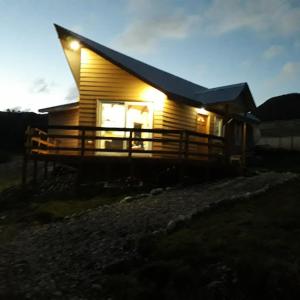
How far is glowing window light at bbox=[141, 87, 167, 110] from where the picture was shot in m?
17.9

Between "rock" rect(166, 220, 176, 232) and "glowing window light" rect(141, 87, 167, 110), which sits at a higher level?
"glowing window light" rect(141, 87, 167, 110)

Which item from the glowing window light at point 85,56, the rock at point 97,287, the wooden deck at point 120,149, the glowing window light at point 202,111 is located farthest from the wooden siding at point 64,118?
the rock at point 97,287

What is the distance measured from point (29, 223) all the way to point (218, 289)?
689cm

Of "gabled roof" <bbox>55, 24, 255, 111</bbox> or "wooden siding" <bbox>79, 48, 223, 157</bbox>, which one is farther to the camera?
"wooden siding" <bbox>79, 48, 223, 157</bbox>

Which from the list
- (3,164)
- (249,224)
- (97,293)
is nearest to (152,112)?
(249,224)

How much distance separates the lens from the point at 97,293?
6.72 m

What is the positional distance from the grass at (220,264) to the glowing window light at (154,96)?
9103 millimetres

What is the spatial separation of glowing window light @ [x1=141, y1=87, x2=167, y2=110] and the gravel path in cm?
544

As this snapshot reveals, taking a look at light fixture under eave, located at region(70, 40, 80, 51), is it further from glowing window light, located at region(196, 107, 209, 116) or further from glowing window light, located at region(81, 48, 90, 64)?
glowing window light, located at region(196, 107, 209, 116)

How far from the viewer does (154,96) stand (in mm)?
17906

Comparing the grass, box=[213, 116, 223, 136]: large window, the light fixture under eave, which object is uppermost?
the light fixture under eave

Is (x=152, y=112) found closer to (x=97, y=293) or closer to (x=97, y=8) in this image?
(x=97, y=8)

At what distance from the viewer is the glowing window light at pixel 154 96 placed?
17891 millimetres

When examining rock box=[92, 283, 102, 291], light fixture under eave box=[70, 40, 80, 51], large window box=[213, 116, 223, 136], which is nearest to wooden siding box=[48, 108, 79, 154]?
light fixture under eave box=[70, 40, 80, 51]
